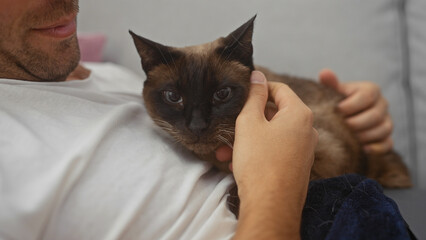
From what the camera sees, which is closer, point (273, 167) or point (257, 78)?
point (273, 167)

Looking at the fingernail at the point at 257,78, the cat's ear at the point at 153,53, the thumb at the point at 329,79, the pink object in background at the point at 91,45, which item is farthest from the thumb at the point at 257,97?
the pink object in background at the point at 91,45

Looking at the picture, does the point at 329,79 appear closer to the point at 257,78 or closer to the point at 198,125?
the point at 257,78

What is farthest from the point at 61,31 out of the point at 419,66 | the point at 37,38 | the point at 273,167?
the point at 419,66

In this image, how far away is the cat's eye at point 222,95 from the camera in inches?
39.1

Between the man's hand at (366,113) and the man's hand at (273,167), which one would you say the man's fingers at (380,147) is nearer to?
the man's hand at (366,113)

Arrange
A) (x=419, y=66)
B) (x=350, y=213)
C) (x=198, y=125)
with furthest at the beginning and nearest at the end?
1. (x=419, y=66)
2. (x=198, y=125)
3. (x=350, y=213)

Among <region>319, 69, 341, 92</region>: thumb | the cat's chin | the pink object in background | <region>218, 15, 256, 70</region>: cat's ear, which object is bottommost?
the pink object in background

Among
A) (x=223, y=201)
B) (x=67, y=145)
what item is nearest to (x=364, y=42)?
(x=223, y=201)

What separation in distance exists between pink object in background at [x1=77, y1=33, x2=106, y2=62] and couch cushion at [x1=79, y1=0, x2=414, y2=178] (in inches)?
8.7

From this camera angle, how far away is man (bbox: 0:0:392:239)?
0.75 metres

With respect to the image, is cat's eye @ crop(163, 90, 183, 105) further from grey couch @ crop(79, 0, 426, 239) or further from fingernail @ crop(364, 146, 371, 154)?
fingernail @ crop(364, 146, 371, 154)

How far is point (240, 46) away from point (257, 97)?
16cm

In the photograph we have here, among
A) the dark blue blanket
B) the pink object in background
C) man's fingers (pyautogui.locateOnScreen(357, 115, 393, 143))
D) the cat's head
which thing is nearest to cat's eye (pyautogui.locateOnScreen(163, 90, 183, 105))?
the cat's head

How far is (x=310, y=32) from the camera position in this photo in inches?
60.7
